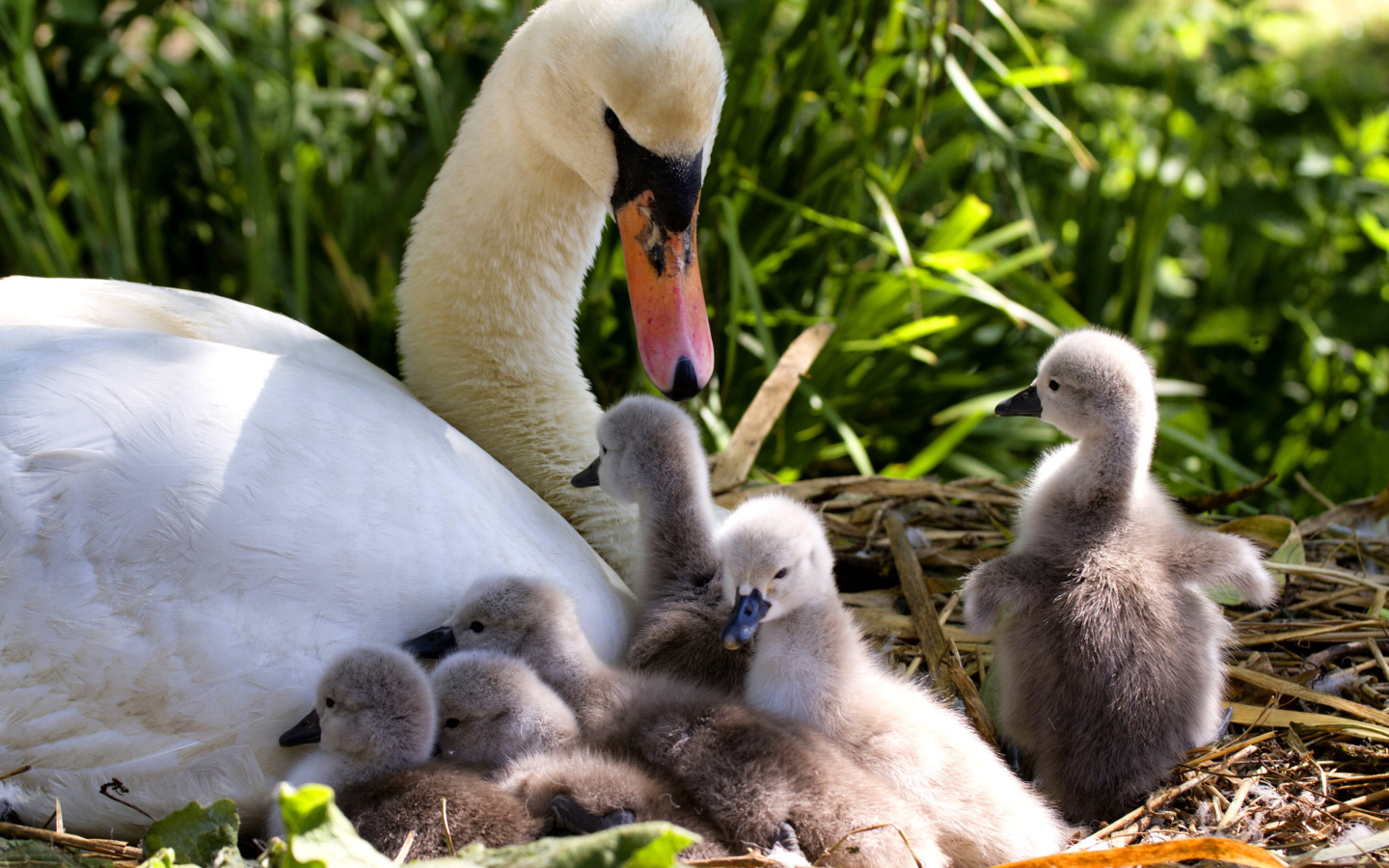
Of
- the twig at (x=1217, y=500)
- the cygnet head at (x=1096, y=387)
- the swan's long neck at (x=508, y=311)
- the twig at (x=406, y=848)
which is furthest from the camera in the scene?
the twig at (x=1217, y=500)

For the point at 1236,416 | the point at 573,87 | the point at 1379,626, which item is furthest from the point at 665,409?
the point at 1236,416

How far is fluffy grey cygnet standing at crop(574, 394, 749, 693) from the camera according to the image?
221cm

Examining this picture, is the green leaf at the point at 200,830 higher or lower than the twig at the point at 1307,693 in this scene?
higher

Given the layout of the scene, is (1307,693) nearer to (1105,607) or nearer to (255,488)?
(1105,607)

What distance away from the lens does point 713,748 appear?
1.85m

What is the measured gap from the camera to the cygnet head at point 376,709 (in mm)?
1763

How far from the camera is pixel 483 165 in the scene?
2.63m

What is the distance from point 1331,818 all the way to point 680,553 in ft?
3.94

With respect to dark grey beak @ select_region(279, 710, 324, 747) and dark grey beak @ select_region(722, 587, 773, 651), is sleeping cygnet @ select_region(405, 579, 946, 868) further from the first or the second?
dark grey beak @ select_region(279, 710, 324, 747)

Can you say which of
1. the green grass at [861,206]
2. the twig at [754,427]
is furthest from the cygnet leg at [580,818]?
the green grass at [861,206]

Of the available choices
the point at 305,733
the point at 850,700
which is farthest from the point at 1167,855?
the point at 305,733

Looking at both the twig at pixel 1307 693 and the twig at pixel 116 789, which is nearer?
the twig at pixel 116 789

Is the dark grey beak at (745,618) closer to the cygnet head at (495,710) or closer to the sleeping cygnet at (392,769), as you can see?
the cygnet head at (495,710)

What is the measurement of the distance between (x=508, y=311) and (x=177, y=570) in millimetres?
1076
